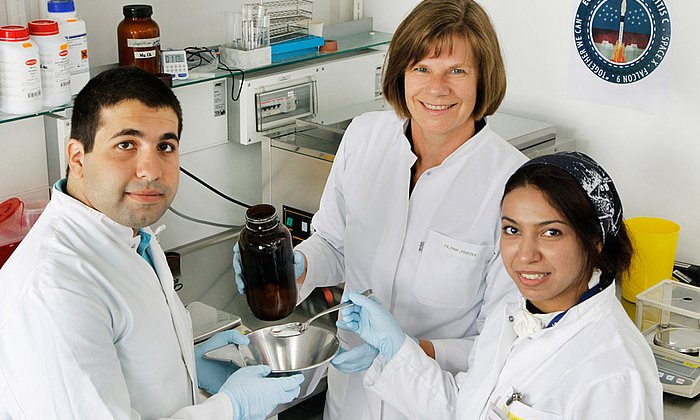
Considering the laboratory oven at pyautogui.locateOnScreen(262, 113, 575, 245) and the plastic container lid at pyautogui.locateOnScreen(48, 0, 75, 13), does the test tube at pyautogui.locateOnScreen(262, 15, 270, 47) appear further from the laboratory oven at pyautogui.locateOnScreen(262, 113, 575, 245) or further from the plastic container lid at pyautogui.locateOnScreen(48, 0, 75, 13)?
Answer: the plastic container lid at pyautogui.locateOnScreen(48, 0, 75, 13)

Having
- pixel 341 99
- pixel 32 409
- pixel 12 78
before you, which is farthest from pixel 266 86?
pixel 32 409

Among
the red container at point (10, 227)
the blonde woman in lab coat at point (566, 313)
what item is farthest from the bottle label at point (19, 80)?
the blonde woman in lab coat at point (566, 313)

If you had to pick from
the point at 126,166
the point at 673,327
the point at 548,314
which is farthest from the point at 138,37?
the point at 673,327

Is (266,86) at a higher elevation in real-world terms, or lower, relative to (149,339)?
higher

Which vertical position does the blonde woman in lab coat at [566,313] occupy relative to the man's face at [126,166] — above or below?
below

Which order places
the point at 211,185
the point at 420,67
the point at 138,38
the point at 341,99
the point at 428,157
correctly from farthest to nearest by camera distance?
the point at 341,99, the point at 211,185, the point at 138,38, the point at 428,157, the point at 420,67

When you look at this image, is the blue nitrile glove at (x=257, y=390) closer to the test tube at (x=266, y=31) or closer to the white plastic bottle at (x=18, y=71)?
the white plastic bottle at (x=18, y=71)

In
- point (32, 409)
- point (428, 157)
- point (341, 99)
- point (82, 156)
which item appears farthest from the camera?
point (341, 99)

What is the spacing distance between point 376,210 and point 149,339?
0.68 metres

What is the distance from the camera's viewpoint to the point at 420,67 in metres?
1.67

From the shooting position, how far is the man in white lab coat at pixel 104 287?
3.68 ft

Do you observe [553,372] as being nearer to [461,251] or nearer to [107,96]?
[461,251]

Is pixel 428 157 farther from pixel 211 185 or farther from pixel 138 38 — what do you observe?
pixel 211 185

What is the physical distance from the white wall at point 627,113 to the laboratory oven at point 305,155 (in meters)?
0.10
